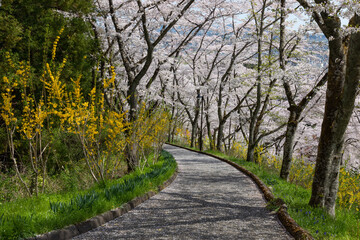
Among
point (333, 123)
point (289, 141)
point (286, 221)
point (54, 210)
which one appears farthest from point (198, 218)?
point (289, 141)

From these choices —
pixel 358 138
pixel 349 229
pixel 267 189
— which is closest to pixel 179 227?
pixel 349 229

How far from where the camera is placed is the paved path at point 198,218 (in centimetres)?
413

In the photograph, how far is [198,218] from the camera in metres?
4.92

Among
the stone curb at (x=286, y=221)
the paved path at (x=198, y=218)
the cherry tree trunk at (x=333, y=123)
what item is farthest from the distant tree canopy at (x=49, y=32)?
the cherry tree trunk at (x=333, y=123)

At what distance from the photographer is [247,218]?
198 inches

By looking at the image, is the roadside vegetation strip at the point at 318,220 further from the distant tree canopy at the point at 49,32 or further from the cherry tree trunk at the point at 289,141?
the distant tree canopy at the point at 49,32

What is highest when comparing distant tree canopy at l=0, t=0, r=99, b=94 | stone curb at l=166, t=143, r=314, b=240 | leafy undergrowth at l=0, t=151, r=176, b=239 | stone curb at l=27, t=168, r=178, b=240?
distant tree canopy at l=0, t=0, r=99, b=94

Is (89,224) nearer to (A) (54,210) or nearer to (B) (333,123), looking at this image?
(A) (54,210)

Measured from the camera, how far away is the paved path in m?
4.13

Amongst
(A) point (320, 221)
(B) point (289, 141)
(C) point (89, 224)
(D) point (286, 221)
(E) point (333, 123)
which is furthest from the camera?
(B) point (289, 141)

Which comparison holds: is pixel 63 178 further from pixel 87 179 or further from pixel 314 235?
pixel 314 235

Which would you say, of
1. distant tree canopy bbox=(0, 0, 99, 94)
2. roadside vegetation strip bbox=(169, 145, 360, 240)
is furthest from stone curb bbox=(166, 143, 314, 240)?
distant tree canopy bbox=(0, 0, 99, 94)

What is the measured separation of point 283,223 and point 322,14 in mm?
3494

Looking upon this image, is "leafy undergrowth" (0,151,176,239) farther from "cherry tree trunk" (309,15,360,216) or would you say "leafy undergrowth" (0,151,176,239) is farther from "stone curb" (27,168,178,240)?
"cherry tree trunk" (309,15,360,216)
